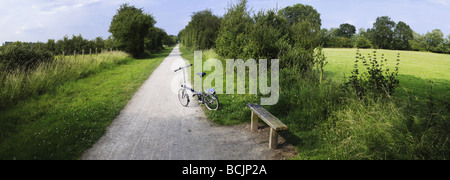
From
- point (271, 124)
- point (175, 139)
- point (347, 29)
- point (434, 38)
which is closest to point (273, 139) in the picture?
point (271, 124)

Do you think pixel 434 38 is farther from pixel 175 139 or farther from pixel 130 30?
pixel 130 30

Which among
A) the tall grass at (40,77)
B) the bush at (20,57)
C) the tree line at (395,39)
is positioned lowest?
the tall grass at (40,77)

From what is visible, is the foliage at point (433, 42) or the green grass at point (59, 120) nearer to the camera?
the green grass at point (59, 120)

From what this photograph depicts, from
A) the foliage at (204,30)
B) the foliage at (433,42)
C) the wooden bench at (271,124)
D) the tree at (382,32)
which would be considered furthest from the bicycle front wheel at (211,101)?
the tree at (382,32)

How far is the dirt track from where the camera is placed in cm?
455

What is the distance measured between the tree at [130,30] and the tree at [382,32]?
43514 mm

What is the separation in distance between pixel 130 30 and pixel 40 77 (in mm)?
17838

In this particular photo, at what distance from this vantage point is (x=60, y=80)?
11.0m

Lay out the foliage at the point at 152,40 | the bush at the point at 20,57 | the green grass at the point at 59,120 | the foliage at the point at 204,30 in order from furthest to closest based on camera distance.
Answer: the foliage at the point at 152,40, the foliage at the point at 204,30, the bush at the point at 20,57, the green grass at the point at 59,120

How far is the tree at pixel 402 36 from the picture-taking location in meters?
41.5

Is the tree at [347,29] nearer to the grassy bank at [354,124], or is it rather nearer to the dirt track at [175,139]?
the grassy bank at [354,124]

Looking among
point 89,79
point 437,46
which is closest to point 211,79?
point 89,79

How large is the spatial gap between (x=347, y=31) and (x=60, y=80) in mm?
87378
